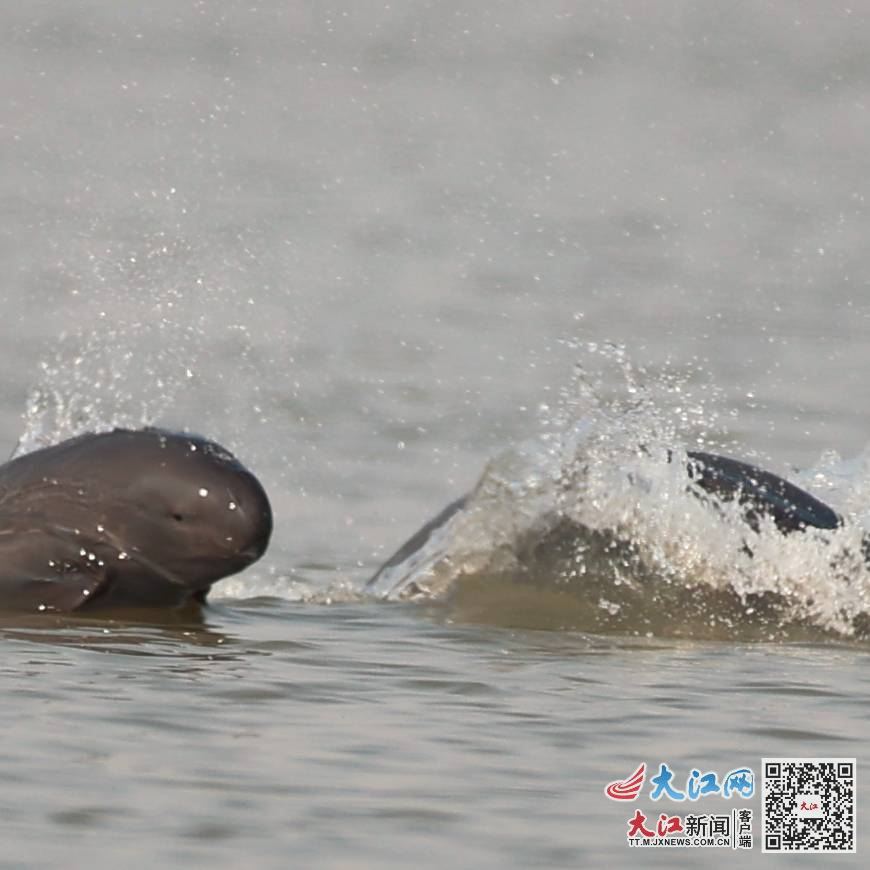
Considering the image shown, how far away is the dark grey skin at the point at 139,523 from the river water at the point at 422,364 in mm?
311

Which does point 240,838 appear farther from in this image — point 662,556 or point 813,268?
point 813,268

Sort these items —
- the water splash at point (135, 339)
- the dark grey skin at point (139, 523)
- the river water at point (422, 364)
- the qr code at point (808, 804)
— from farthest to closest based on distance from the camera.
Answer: the water splash at point (135, 339)
the dark grey skin at point (139, 523)
the river water at point (422, 364)
the qr code at point (808, 804)

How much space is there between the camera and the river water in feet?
26.2

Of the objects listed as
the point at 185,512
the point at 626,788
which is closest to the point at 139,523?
the point at 185,512

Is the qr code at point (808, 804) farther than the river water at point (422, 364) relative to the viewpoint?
No

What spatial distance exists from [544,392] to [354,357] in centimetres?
156

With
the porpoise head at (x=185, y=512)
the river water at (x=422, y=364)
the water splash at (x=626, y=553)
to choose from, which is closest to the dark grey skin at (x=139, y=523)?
the porpoise head at (x=185, y=512)

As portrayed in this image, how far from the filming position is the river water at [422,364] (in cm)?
798

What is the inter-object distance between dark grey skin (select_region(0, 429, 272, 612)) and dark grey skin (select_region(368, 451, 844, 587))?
6.38ft

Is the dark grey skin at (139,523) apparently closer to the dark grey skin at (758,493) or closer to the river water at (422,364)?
the river water at (422,364)

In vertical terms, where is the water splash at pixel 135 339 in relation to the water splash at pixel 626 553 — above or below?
above

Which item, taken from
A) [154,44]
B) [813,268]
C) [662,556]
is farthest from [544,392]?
[154,44]

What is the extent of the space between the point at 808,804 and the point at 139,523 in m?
4.23

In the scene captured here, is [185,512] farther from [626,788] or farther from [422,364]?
[422,364]
